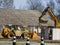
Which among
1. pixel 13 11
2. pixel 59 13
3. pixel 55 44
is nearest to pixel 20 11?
pixel 13 11

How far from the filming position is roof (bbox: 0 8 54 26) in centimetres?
6100

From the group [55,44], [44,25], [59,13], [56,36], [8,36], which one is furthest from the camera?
[59,13]

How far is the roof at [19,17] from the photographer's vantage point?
2402 inches

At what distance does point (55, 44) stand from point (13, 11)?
4409cm

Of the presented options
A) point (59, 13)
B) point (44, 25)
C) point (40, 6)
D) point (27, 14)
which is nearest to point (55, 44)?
point (44, 25)

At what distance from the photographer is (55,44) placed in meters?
25.1

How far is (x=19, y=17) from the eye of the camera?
64.7 metres

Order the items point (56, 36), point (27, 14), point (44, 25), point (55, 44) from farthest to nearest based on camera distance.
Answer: point (27, 14) < point (44, 25) < point (56, 36) < point (55, 44)

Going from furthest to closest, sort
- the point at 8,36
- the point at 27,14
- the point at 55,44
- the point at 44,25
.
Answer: the point at 27,14, the point at 44,25, the point at 8,36, the point at 55,44

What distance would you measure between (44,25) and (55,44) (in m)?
37.2

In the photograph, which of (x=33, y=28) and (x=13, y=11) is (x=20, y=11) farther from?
(x=33, y=28)

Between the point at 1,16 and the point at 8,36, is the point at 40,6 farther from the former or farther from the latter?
the point at 8,36

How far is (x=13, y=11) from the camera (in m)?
68.4

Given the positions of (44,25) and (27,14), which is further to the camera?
(27,14)
